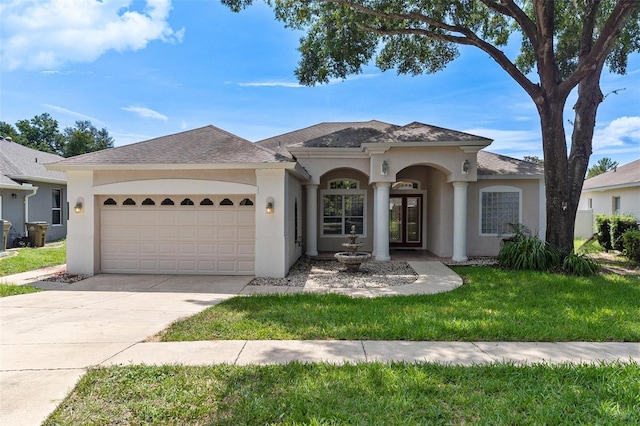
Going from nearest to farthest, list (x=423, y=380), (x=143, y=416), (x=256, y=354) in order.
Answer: (x=143, y=416)
(x=423, y=380)
(x=256, y=354)

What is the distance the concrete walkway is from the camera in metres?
3.62

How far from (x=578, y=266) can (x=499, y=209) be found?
3897 mm

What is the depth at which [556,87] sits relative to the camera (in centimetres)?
1090

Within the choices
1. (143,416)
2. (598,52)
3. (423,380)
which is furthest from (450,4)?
(143,416)

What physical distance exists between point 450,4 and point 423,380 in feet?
42.4

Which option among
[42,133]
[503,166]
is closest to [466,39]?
[503,166]

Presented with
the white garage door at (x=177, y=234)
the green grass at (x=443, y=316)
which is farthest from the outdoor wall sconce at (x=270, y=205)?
the green grass at (x=443, y=316)

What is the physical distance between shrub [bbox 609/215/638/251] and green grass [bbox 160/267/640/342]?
7.68m

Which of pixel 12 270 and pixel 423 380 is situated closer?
pixel 423 380

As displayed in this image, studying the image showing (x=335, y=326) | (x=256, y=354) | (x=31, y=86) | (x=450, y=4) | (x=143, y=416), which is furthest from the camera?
(x=31, y=86)

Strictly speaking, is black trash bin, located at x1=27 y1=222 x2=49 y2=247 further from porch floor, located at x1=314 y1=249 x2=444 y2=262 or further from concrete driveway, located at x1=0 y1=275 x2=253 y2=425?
porch floor, located at x1=314 y1=249 x2=444 y2=262

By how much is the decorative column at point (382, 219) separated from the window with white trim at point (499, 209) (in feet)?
13.3

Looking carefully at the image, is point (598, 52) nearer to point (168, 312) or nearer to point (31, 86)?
point (168, 312)

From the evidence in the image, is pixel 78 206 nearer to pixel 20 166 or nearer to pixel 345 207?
pixel 345 207
